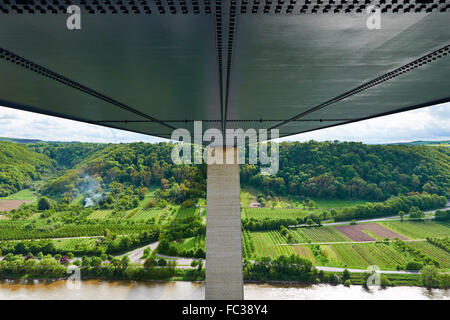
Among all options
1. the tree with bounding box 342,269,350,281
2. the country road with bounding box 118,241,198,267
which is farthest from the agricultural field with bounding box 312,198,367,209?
the country road with bounding box 118,241,198,267

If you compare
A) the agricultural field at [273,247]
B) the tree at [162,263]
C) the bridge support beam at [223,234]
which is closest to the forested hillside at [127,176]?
the agricultural field at [273,247]

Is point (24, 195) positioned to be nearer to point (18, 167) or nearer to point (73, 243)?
point (18, 167)

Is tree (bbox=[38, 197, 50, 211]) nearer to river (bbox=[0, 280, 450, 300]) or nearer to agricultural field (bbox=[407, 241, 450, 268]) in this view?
river (bbox=[0, 280, 450, 300])

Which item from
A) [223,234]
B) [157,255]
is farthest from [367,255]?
[157,255]

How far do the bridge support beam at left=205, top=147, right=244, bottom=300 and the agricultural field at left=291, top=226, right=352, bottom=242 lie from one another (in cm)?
2606

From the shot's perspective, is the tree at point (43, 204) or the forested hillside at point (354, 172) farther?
the forested hillside at point (354, 172)

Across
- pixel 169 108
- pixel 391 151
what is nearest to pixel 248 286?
pixel 169 108

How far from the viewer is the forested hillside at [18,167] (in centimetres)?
4525

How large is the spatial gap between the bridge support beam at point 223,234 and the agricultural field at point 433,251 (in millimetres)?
32406

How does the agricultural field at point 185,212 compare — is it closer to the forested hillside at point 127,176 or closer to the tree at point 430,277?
the forested hillside at point 127,176

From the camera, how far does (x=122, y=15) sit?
1652 millimetres

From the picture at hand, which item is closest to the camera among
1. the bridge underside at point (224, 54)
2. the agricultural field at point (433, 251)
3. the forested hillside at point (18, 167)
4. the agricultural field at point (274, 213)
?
the bridge underside at point (224, 54)
